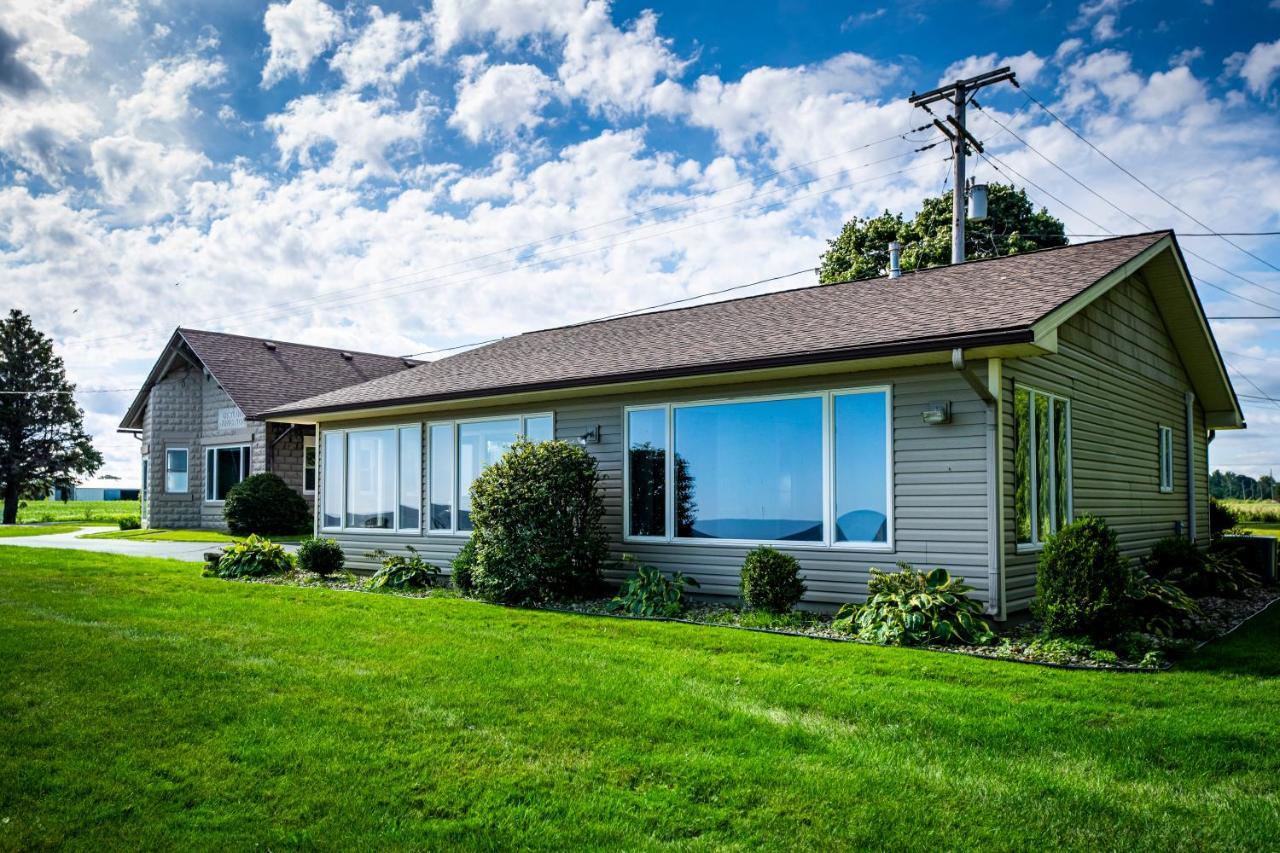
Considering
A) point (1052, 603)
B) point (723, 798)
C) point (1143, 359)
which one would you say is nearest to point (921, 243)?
point (1143, 359)

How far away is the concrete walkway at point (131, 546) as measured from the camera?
1698 centimetres

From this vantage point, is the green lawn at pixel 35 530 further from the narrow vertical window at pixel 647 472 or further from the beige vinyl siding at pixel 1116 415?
the beige vinyl siding at pixel 1116 415

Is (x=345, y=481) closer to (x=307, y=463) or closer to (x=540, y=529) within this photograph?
(x=540, y=529)

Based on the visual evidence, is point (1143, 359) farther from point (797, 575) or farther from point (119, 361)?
point (119, 361)

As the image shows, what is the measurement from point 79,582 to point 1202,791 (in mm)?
12008

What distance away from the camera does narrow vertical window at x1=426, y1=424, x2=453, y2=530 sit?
43.0ft

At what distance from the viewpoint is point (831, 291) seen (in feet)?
41.8

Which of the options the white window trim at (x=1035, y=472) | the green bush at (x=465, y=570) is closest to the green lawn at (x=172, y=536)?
the green bush at (x=465, y=570)

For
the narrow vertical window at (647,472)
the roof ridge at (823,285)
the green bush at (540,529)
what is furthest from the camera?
the roof ridge at (823,285)

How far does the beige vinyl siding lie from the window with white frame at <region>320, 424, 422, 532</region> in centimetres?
862

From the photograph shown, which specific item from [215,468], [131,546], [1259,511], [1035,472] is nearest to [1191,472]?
[1035,472]

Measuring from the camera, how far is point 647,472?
423 inches

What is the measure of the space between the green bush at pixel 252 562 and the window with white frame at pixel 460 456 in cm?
246

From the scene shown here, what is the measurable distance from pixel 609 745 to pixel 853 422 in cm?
532
